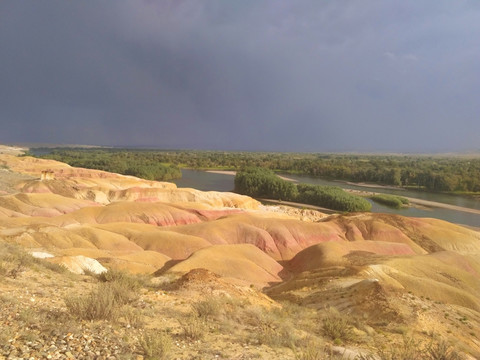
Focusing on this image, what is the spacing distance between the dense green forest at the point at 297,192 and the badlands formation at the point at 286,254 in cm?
2380

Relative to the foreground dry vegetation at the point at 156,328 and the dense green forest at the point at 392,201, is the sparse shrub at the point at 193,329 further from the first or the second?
the dense green forest at the point at 392,201

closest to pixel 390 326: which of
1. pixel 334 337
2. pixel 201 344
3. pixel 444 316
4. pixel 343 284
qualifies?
pixel 334 337

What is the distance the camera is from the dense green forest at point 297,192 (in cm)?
6419

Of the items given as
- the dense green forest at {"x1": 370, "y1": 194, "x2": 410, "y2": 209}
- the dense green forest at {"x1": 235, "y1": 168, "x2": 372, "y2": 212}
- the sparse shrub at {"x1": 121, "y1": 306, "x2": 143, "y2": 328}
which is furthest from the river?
the sparse shrub at {"x1": 121, "y1": 306, "x2": 143, "y2": 328}

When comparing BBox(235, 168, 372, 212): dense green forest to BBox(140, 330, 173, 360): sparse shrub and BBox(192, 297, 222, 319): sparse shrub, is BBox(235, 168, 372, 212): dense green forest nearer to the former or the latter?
BBox(192, 297, 222, 319): sparse shrub

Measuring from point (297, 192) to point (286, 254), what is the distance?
41.4 m

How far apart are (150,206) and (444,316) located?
33211 mm

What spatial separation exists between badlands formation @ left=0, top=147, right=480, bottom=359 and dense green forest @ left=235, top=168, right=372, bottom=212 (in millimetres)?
23801

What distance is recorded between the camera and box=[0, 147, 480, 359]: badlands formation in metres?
12.3

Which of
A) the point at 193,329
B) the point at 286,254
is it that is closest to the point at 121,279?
the point at 193,329

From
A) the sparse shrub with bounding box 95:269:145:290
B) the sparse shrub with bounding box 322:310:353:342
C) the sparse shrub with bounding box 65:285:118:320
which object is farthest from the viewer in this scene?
the sparse shrub with bounding box 95:269:145:290

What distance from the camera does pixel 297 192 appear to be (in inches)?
2864

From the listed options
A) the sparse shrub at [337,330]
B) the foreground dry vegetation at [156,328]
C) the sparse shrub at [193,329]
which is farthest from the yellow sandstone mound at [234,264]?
the sparse shrub at [193,329]

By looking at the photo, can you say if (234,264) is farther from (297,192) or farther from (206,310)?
(297,192)
